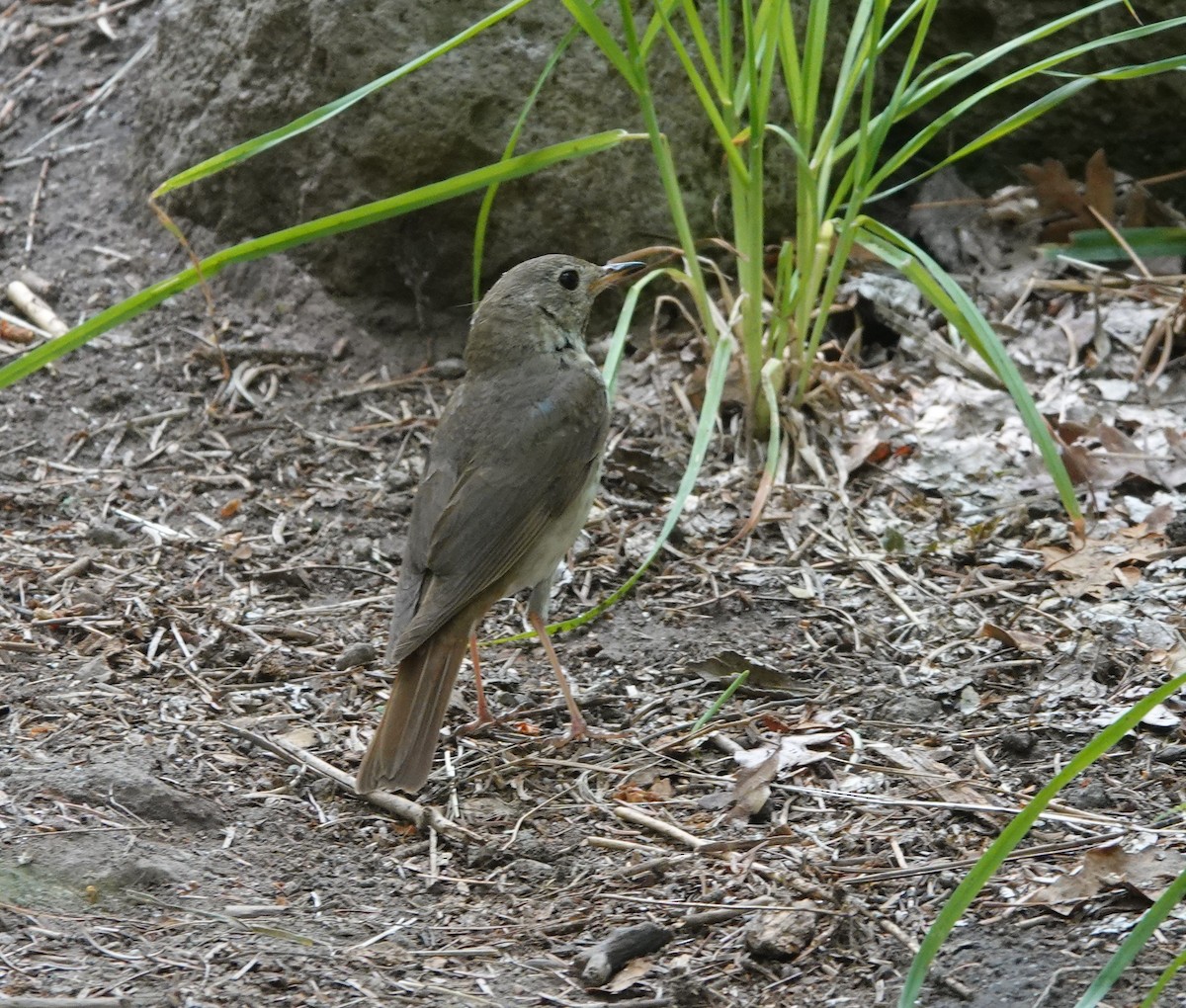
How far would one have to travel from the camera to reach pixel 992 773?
378cm

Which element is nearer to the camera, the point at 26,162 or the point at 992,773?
the point at 992,773

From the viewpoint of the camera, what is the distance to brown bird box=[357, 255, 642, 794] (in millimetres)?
4020

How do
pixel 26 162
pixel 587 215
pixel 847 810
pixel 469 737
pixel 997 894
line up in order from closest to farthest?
pixel 997 894, pixel 847 810, pixel 469 737, pixel 587 215, pixel 26 162

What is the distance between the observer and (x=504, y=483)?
450 cm

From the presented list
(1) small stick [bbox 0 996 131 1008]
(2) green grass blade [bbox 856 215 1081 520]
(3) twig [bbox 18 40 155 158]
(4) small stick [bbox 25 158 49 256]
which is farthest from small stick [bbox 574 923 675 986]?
(3) twig [bbox 18 40 155 158]

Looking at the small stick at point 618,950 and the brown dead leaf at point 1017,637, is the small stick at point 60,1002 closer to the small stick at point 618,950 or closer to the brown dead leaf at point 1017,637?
the small stick at point 618,950

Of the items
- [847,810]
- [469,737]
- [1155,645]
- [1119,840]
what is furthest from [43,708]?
[1155,645]

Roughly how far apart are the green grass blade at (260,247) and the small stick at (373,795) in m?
1.21

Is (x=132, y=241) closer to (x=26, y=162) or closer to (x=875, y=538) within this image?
(x=26, y=162)

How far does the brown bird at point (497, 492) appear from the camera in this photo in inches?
158

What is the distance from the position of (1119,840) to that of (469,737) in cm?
186

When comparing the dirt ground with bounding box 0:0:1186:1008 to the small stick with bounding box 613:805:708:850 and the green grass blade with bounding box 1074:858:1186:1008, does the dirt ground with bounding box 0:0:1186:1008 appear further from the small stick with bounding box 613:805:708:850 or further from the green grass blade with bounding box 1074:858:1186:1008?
the green grass blade with bounding box 1074:858:1186:1008

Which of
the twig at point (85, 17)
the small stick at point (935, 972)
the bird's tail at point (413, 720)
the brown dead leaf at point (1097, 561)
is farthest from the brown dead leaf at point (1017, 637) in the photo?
the twig at point (85, 17)

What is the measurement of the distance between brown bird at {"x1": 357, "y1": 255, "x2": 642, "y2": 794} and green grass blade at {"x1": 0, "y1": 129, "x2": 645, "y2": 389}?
3.03 ft
